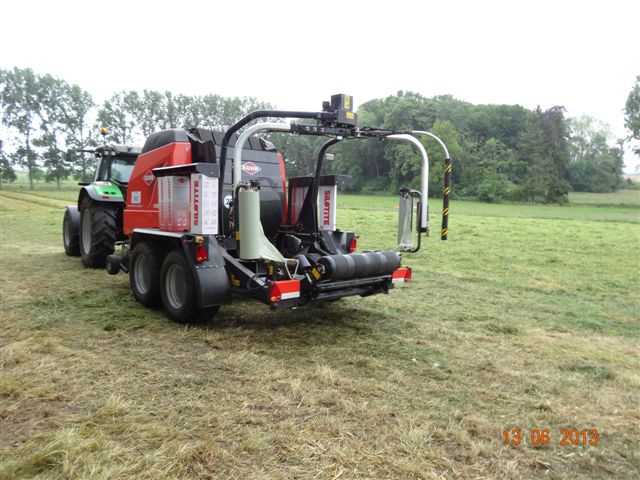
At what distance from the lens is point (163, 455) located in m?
2.78

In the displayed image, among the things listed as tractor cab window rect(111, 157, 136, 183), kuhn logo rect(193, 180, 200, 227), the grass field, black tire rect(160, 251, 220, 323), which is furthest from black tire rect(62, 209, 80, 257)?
kuhn logo rect(193, 180, 200, 227)

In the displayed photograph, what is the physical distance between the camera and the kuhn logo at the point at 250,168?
637cm

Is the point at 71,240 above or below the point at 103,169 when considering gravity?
below

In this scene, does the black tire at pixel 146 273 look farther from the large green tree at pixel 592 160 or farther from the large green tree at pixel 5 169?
the large green tree at pixel 592 160

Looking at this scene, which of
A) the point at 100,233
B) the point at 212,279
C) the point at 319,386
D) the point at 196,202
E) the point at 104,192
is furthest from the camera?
the point at 104,192

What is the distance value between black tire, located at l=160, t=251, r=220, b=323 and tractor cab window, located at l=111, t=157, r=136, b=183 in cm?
467

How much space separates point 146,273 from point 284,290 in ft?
7.34

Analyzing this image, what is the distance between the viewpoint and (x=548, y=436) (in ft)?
10.5

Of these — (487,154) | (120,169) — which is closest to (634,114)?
(487,154)

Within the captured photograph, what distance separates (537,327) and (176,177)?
4.67 metres

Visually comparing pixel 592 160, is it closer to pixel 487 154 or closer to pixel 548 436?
pixel 487 154

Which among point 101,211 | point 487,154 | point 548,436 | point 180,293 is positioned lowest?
point 548,436

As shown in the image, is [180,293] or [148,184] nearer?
[180,293]

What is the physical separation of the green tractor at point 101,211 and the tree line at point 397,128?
1716 inches
